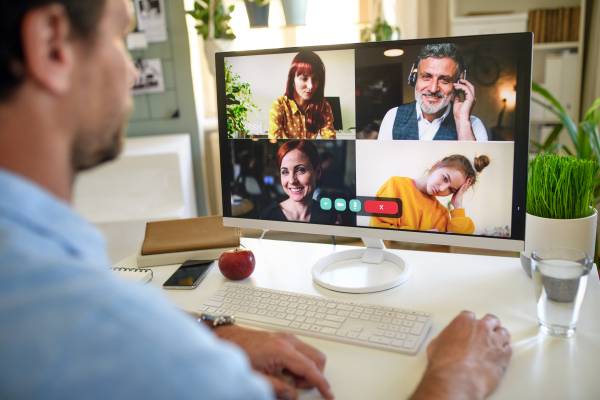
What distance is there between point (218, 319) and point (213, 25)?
1.97 metres

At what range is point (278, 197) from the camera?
3.57 feet

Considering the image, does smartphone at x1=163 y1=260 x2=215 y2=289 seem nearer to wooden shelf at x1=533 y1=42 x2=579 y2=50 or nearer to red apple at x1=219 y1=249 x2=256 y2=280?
red apple at x1=219 y1=249 x2=256 y2=280

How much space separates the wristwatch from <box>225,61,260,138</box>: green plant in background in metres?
0.44

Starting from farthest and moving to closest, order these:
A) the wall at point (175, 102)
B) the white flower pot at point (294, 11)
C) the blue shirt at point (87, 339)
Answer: the wall at point (175, 102) < the white flower pot at point (294, 11) < the blue shirt at point (87, 339)

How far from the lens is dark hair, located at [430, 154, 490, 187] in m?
0.91

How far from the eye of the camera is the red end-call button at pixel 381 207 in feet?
3.28

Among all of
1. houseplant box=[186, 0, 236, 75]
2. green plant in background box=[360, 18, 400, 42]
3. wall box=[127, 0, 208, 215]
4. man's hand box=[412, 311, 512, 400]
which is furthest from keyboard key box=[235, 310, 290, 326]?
green plant in background box=[360, 18, 400, 42]

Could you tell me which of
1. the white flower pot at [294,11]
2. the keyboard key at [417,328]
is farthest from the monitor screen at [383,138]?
the white flower pot at [294,11]

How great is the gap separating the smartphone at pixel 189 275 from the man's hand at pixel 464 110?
65 cm

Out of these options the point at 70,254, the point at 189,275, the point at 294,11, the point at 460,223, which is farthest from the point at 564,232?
the point at 294,11

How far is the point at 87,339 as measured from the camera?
1.06 ft

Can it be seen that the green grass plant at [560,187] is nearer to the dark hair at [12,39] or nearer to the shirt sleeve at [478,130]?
the shirt sleeve at [478,130]

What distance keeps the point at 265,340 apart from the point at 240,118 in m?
0.55

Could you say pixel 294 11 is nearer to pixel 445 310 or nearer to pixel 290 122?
pixel 290 122
